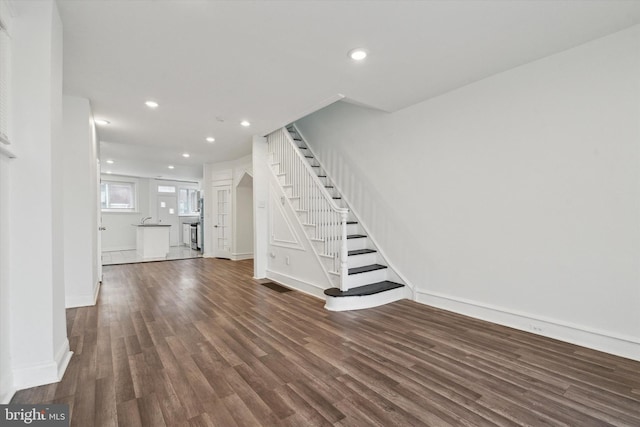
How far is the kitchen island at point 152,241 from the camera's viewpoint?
7859mm

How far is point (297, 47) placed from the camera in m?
2.54

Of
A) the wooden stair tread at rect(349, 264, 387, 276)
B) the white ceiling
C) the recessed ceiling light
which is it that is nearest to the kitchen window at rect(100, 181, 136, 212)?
the white ceiling

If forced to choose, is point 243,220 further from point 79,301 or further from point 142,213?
point 142,213

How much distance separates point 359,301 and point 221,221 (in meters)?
5.87

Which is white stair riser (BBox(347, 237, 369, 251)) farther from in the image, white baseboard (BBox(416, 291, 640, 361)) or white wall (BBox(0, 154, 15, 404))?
white wall (BBox(0, 154, 15, 404))

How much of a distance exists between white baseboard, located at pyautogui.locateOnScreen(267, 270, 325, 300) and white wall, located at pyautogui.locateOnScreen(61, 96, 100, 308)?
268 centimetres

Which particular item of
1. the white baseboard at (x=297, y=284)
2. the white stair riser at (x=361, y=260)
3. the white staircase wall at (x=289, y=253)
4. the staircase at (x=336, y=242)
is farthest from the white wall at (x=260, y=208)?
the white stair riser at (x=361, y=260)

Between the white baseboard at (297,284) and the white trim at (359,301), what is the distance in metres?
0.53

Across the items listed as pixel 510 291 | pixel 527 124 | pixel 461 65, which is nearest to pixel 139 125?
pixel 461 65

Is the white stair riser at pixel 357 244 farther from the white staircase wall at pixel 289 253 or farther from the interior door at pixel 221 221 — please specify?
the interior door at pixel 221 221

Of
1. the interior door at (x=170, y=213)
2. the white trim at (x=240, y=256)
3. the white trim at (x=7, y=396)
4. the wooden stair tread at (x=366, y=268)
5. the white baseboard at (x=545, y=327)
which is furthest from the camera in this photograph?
the interior door at (x=170, y=213)

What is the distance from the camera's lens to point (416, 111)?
3.85 metres

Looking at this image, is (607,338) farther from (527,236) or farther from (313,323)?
(313,323)

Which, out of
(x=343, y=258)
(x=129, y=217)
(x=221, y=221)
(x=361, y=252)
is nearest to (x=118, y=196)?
(x=129, y=217)
